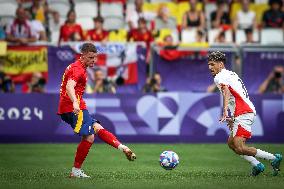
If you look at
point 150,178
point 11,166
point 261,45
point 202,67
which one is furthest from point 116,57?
point 150,178

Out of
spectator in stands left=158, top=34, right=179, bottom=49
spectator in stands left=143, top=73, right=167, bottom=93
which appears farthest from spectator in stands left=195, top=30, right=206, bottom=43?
spectator in stands left=143, top=73, right=167, bottom=93

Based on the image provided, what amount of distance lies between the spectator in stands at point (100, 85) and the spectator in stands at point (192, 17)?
3491 mm

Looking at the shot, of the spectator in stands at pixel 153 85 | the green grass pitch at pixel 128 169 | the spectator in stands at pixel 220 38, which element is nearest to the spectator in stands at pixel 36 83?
the green grass pitch at pixel 128 169

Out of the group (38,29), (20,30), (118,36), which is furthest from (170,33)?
(20,30)

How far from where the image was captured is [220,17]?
24.9 meters

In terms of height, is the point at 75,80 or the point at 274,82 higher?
the point at 75,80

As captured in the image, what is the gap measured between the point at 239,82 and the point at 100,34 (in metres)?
10.4

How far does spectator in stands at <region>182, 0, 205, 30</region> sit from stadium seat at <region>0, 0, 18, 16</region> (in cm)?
537

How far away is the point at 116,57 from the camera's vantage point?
2203cm

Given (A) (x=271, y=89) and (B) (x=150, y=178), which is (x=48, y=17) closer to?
(A) (x=271, y=89)

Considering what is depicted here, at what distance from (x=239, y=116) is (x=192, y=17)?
1126cm

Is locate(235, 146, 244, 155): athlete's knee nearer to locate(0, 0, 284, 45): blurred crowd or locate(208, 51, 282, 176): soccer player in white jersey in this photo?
locate(208, 51, 282, 176): soccer player in white jersey

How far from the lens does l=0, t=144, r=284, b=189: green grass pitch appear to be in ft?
37.9

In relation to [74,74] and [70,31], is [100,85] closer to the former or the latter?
[70,31]
